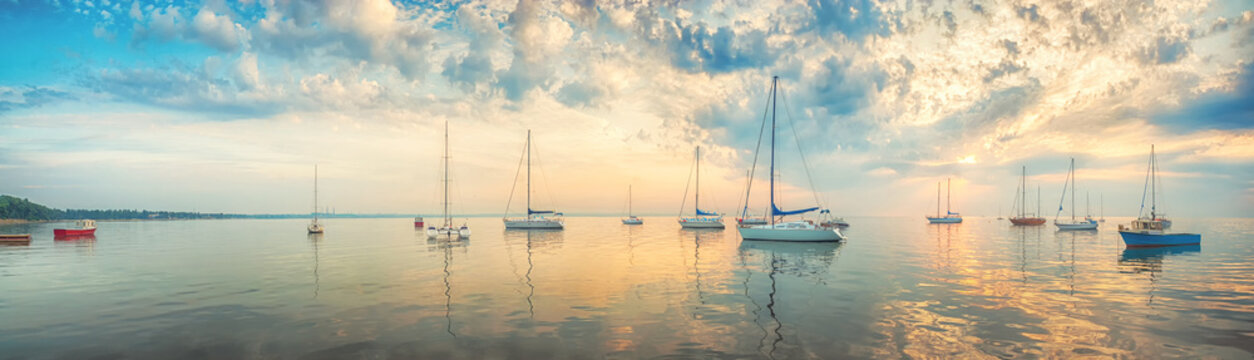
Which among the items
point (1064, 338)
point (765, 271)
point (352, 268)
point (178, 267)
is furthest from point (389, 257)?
point (1064, 338)

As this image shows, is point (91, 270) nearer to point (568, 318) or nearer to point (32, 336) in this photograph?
point (32, 336)

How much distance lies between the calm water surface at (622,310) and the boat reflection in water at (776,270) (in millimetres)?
149

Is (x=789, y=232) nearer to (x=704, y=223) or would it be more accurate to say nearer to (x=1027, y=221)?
(x=704, y=223)

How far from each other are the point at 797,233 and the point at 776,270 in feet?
83.1

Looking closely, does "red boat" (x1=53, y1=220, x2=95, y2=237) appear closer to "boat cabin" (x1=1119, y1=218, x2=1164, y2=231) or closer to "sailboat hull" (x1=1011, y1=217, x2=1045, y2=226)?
"boat cabin" (x1=1119, y1=218, x2=1164, y2=231)

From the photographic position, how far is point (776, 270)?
32344 mm

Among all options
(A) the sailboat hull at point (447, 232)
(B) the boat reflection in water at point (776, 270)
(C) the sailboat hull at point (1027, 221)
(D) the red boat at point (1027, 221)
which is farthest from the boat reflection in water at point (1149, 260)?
(C) the sailboat hull at point (1027, 221)

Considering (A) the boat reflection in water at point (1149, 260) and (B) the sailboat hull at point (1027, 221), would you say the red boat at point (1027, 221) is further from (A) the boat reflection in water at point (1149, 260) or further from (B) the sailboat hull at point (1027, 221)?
(A) the boat reflection in water at point (1149, 260)

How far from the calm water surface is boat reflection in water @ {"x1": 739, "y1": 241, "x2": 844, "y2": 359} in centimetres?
15

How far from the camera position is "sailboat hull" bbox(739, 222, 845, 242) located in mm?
55906

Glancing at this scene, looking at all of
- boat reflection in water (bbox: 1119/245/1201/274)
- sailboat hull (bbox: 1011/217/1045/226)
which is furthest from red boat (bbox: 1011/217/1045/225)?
boat reflection in water (bbox: 1119/245/1201/274)

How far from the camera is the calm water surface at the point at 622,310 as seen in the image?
46.4ft

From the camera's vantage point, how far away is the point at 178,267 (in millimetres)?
34906

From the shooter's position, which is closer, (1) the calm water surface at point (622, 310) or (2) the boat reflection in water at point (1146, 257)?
(1) the calm water surface at point (622, 310)
